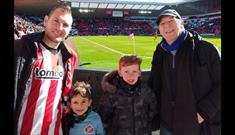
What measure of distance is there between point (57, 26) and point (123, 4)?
3818 cm

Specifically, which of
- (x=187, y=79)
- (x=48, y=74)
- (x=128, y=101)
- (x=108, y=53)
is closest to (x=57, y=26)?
(x=48, y=74)

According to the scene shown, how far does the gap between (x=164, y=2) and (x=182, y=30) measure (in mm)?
39819

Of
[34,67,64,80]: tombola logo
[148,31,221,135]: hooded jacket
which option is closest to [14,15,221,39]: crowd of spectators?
[148,31,221,135]: hooded jacket

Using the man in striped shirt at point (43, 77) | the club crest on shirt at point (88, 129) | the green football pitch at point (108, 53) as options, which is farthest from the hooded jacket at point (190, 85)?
the green football pitch at point (108, 53)

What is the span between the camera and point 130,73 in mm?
2410

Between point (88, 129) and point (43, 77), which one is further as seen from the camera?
point (88, 129)

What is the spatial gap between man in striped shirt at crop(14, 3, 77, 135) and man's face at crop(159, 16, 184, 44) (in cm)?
72

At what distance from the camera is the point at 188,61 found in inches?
91.9

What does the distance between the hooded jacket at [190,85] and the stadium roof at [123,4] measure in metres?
34.5

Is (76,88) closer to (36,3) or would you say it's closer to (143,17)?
(36,3)

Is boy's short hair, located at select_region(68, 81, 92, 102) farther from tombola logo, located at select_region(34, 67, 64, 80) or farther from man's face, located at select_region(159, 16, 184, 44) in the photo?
man's face, located at select_region(159, 16, 184, 44)

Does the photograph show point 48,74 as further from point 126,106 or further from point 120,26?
point 120,26

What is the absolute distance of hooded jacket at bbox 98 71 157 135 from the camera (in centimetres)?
245
